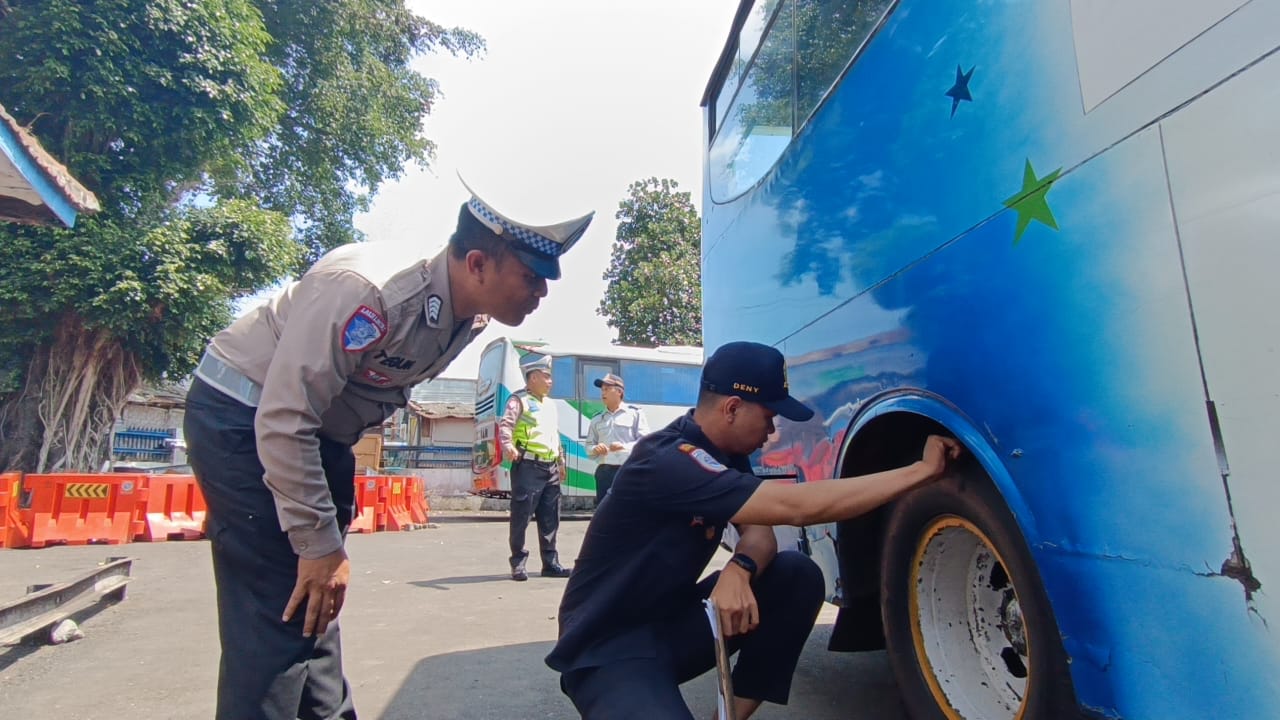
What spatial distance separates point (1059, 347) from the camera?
58.3 inches

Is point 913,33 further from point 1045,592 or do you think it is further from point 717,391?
point 1045,592

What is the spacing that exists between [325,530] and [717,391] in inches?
40.5

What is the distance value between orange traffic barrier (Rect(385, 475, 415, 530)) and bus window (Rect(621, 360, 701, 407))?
160 inches

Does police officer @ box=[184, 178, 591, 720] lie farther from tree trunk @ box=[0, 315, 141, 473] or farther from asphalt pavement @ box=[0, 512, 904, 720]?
tree trunk @ box=[0, 315, 141, 473]

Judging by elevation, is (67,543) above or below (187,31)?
below

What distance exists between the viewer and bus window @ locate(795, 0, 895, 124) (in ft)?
8.24

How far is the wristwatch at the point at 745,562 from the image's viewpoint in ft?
7.09

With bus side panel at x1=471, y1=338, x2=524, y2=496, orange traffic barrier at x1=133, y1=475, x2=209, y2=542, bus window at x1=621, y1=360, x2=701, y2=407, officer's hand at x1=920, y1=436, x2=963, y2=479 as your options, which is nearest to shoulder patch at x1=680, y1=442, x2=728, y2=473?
officer's hand at x1=920, y1=436, x2=963, y2=479

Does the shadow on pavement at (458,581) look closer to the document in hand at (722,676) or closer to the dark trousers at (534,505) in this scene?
the dark trousers at (534,505)

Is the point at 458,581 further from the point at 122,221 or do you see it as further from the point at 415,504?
the point at 122,221

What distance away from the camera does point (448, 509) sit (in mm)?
17547

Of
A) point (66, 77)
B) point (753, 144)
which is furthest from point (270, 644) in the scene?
point (66, 77)

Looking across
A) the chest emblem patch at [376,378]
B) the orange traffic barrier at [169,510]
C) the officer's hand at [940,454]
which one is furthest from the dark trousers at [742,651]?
the orange traffic barrier at [169,510]

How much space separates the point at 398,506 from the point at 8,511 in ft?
16.0
